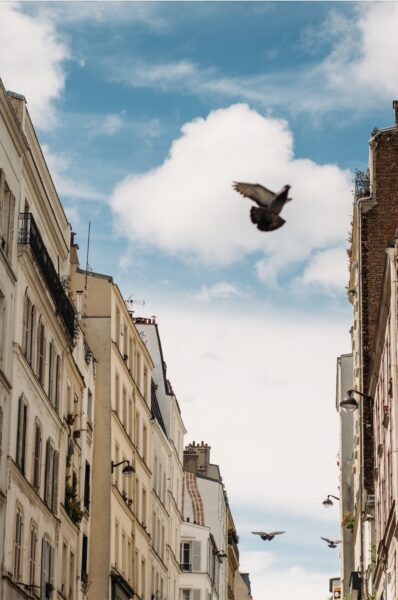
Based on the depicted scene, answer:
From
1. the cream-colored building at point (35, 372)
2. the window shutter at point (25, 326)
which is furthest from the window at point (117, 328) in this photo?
the window shutter at point (25, 326)

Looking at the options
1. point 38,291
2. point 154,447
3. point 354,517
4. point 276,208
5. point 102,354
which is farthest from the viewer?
point 154,447

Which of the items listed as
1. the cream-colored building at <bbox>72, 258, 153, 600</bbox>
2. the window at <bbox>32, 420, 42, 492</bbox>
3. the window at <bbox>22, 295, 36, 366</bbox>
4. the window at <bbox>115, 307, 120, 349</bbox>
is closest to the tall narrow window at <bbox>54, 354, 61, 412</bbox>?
the window at <bbox>32, 420, 42, 492</bbox>

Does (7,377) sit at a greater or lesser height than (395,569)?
greater

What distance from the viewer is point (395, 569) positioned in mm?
41406

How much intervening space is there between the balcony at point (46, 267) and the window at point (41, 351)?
4.54 feet

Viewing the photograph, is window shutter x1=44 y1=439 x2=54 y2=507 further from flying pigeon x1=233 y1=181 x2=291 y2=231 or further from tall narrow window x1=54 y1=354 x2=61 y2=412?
flying pigeon x1=233 y1=181 x2=291 y2=231

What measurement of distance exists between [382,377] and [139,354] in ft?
81.9

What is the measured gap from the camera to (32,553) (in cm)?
4416

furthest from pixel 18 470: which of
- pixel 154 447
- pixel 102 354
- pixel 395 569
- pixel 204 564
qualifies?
Answer: pixel 204 564

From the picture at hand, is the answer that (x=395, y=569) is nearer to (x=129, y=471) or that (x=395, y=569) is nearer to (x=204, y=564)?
(x=129, y=471)

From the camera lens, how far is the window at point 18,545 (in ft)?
136

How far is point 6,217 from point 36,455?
8335 millimetres

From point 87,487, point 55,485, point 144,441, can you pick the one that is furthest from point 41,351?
point 144,441

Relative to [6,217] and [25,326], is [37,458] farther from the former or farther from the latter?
[6,217]
